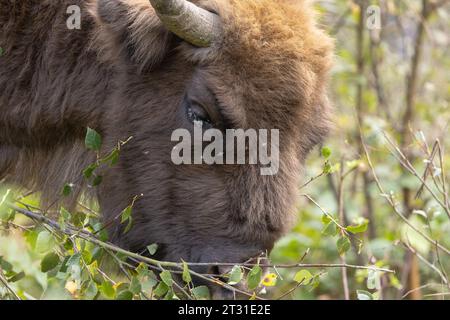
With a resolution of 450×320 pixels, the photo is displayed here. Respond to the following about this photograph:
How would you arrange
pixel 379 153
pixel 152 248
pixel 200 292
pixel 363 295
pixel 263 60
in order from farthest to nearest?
1. pixel 379 153
2. pixel 263 60
3. pixel 363 295
4. pixel 152 248
5. pixel 200 292

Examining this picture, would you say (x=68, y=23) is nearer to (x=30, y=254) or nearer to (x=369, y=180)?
(x=30, y=254)

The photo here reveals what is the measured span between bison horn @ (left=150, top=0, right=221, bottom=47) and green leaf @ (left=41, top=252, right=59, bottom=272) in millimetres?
1370

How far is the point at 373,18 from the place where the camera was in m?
6.73

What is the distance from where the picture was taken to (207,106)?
4516 mm

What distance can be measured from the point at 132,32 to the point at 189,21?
432mm

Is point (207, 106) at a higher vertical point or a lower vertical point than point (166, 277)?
higher

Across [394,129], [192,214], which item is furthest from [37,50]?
[394,129]

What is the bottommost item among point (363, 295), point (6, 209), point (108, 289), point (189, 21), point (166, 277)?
point (363, 295)

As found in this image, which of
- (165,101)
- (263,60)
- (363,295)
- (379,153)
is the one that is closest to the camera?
(363,295)

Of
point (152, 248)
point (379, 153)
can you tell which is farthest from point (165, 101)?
point (379, 153)

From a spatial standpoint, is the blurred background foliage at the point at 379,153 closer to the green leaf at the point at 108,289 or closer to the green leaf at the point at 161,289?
the green leaf at the point at 108,289

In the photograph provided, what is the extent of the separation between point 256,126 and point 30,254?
9.39ft

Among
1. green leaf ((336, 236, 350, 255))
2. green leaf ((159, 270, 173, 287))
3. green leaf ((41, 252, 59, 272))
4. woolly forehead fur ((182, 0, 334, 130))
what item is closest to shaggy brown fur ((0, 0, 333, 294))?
woolly forehead fur ((182, 0, 334, 130))

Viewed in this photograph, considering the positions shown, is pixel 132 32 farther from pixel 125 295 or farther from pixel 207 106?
pixel 125 295
